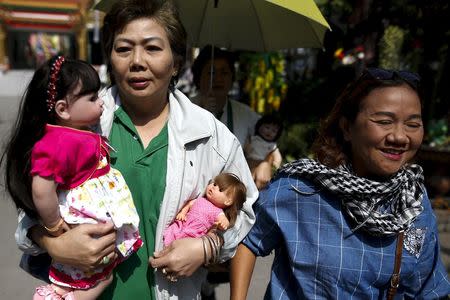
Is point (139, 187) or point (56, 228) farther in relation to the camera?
point (139, 187)

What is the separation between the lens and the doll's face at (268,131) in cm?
386

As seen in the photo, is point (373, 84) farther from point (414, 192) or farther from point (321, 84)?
point (321, 84)

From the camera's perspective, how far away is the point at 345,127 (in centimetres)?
192

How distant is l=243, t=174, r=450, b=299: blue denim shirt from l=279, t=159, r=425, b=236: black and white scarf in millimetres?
50

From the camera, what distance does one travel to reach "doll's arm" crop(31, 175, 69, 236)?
5.43 ft

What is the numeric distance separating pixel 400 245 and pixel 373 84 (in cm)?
58

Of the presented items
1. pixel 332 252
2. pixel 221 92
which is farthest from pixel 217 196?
pixel 221 92

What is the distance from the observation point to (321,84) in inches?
349

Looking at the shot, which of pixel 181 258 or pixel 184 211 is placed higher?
pixel 184 211

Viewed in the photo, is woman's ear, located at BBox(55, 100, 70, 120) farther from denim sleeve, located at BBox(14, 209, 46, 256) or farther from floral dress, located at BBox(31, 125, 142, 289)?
denim sleeve, located at BBox(14, 209, 46, 256)

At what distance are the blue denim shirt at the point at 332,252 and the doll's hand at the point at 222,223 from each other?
0.52 feet

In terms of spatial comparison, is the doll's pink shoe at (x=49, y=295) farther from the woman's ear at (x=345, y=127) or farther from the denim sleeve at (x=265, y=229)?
the woman's ear at (x=345, y=127)

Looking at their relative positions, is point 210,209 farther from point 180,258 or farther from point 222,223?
point 180,258

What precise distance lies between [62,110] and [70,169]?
8.2 inches
